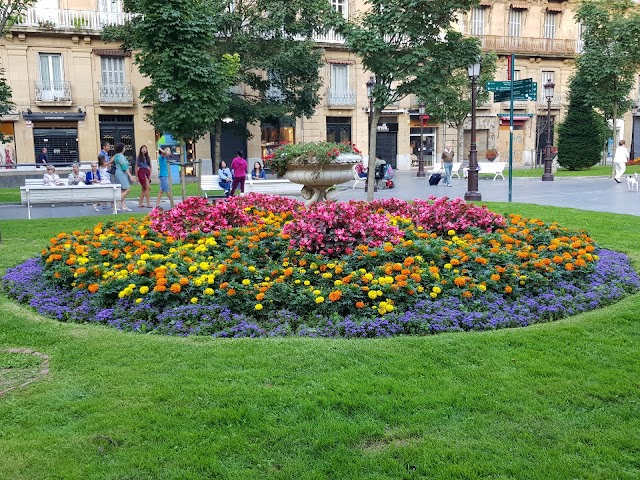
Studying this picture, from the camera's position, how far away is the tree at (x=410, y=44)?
13.2m

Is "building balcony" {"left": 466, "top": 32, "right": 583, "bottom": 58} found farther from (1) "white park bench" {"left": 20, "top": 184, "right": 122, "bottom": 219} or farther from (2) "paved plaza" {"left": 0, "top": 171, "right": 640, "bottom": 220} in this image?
(1) "white park bench" {"left": 20, "top": 184, "right": 122, "bottom": 219}

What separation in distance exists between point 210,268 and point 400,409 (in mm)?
3097

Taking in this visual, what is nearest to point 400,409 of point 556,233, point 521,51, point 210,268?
point 210,268

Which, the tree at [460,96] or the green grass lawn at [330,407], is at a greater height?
the tree at [460,96]

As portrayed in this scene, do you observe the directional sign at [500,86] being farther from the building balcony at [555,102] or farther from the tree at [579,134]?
the building balcony at [555,102]

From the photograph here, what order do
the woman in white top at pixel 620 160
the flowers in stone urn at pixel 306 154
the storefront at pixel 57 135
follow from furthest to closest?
the storefront at pixel 57 135 < the woman in white top at pixel 620 160 < the flowers in stone urn at pixel 306 154

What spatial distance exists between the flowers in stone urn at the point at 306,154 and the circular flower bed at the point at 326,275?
2.01 meters

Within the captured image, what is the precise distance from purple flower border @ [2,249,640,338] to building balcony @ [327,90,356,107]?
31.3 meters

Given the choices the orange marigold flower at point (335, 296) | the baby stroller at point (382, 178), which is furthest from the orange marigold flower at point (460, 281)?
the baby stroller at point (382, 178)

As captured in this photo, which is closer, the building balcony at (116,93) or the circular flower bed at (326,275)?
the circular flower bed at (326,275)

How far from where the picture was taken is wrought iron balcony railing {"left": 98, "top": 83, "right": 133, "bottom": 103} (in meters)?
31.4

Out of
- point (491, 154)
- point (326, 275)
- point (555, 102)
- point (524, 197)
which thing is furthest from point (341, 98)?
point (326, 275)

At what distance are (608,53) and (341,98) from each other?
14132 millimetres

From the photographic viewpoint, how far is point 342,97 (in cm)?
3669
